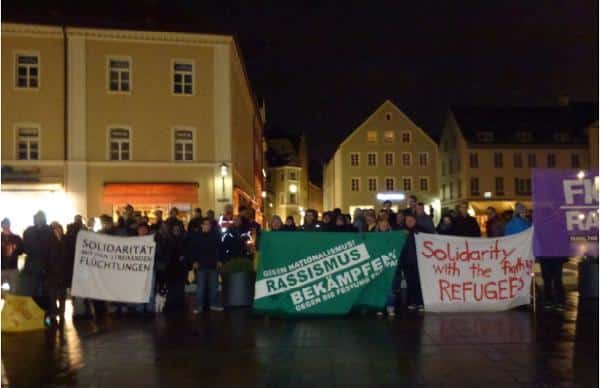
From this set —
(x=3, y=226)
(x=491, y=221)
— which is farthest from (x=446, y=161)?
(x=3, y=226)

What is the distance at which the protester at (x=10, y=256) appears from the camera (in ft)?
41.4

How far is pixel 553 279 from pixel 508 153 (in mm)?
56253

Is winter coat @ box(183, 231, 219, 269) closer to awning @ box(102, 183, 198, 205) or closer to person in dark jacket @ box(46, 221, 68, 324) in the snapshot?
person in dark jacket @ box(46, 221, 68, 324)

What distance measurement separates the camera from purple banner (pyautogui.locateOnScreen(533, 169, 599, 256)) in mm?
13742

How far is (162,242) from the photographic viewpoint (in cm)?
1387

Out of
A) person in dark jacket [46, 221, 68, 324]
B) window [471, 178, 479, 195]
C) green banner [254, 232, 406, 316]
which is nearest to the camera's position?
person in dark jacket [46, 221, 68, 324]

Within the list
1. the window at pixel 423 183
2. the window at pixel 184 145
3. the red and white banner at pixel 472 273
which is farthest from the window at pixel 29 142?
the window at pixel 423 183

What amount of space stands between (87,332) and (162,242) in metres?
2.79

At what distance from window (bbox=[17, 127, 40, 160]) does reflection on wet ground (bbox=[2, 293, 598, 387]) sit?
68.6 ft

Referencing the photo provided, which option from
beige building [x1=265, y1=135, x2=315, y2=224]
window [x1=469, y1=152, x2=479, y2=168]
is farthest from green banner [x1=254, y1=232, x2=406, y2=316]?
beige building [x1=265, y1=135, x2=315, y2=224]

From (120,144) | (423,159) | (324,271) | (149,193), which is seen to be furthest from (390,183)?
(324,271)

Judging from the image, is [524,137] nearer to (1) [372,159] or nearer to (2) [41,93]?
(1) [372,159]

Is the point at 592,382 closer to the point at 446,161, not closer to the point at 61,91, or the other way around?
the point at 61,91

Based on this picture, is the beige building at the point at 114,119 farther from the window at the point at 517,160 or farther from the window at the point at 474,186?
the window at the point at 517,160
